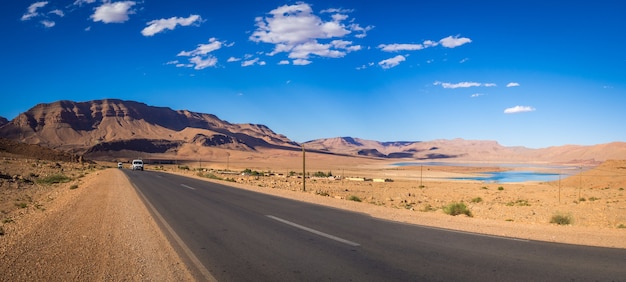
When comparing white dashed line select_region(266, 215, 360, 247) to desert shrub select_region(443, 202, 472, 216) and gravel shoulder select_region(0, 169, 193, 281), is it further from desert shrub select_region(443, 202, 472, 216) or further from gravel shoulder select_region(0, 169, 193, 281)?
desert shrub select_region(443, 202, 472, 216)

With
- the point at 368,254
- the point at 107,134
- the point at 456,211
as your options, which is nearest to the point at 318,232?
the point at 368,254

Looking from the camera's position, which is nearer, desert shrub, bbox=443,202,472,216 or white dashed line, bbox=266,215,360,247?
white dashed line, bbox=266,215,360,247

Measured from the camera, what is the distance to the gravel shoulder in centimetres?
672

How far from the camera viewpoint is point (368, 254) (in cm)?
793

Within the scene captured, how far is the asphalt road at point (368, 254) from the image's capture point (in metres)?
6.51

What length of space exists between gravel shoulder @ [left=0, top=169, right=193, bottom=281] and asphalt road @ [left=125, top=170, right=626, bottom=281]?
530 mm

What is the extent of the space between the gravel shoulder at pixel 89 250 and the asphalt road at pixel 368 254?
530mm

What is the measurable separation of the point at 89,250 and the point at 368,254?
19.3ft

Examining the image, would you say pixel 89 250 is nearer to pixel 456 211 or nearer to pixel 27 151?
pixel 456 211

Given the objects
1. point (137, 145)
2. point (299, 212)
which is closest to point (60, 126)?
point (137, 145)

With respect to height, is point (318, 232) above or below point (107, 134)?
below

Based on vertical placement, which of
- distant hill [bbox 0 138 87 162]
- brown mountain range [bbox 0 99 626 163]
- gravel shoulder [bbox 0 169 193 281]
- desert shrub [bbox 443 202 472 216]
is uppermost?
brown mountain range [bbox 0 99 626 163]

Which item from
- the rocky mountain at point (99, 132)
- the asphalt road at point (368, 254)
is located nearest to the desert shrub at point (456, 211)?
A: the asphalt road at point (368, 254)

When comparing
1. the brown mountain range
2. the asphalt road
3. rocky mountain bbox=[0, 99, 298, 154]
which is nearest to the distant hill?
the brown mountain range
